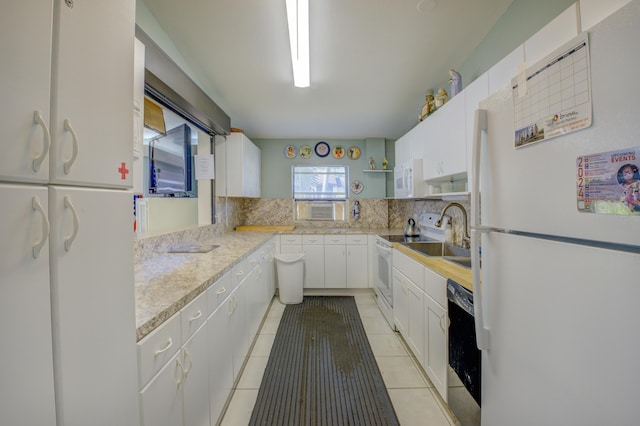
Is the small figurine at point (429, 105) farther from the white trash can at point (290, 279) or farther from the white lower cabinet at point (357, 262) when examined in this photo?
the white trash can at point (290, 279)

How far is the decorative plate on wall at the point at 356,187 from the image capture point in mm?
4203

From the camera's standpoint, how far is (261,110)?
3.02 m

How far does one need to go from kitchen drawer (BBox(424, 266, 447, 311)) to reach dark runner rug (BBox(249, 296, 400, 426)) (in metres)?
0.75

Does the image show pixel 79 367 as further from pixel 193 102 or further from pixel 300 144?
pixel 300 144

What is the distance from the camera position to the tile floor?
150 centimetres

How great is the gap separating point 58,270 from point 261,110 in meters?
2.84

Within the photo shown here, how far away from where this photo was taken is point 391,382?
70.4 inches

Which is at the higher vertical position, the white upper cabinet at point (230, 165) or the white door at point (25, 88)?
the white upper cabinet at point (230, 165)

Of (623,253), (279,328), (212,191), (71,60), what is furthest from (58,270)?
(212,191)

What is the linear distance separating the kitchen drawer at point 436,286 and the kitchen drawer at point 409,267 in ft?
0.27

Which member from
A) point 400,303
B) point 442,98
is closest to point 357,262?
point 400,303

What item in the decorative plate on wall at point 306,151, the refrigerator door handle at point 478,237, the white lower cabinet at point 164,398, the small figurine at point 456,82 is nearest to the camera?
the white lower cabinet at point 164,398

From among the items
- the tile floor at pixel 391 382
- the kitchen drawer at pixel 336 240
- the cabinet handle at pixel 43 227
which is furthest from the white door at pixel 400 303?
the cabinet handle at pixel 43 227

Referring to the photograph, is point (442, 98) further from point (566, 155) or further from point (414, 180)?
point (566, 155)
